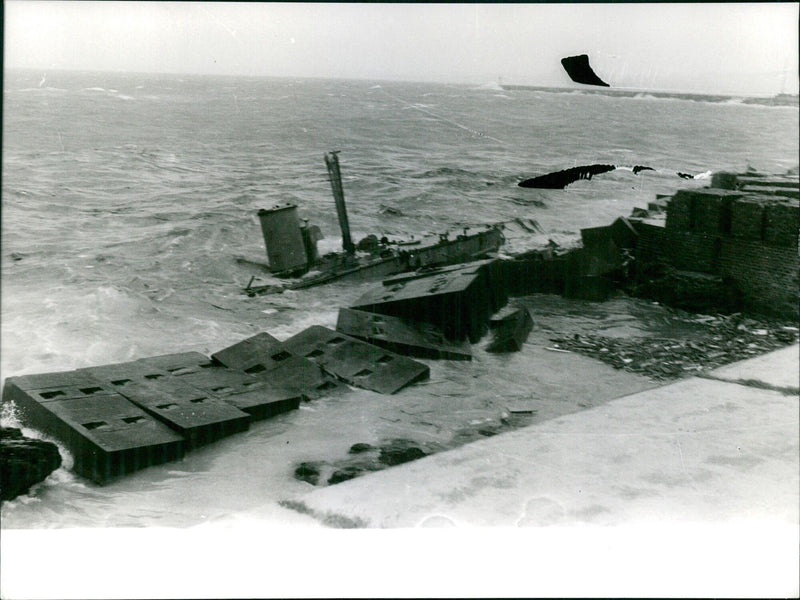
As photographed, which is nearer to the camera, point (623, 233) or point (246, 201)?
point (246, 201)

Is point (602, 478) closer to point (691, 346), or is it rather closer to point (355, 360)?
point (355, 360)

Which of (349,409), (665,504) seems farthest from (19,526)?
(665,504)

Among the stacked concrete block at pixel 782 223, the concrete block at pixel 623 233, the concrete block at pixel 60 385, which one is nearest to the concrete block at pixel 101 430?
the concrete block at pixel 60 385

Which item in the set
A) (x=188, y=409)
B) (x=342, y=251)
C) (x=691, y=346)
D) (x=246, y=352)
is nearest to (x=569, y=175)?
(x=691, y=346)

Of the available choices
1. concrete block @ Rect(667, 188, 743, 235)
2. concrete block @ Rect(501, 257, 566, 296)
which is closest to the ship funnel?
concrete block @ Rect(501, 257, 566, 296)

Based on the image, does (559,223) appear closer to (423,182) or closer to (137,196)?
(423,182)

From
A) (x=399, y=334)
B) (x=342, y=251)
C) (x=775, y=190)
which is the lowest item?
(x=399, y=334)

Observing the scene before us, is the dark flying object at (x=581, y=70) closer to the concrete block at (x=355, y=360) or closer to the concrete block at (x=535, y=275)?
the concrete block at (x=535, y=275)
